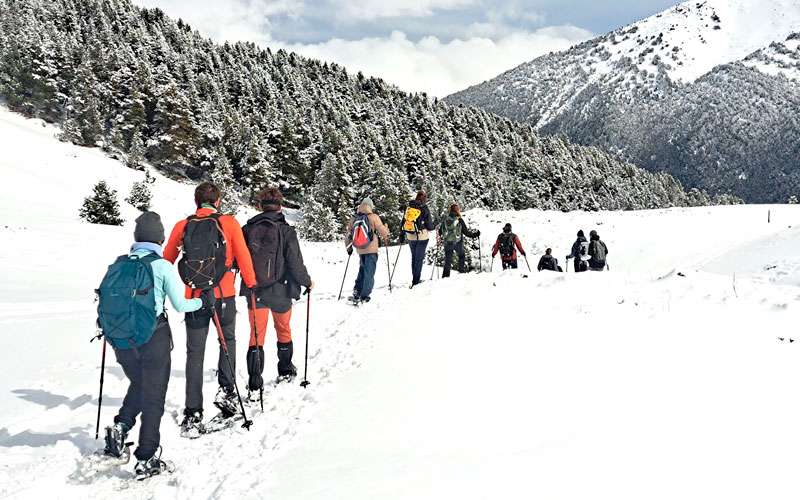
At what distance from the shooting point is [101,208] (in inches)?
1033

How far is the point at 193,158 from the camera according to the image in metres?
53.0

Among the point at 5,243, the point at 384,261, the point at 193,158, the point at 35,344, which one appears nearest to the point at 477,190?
the point at 193,158

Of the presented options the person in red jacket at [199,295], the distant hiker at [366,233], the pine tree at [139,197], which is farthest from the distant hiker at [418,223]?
the pine tree at [139,197]

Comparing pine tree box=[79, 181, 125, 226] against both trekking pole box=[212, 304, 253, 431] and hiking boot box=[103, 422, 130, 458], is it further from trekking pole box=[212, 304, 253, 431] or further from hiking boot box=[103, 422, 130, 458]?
hiking boot box=[103, 422, 130, 458]

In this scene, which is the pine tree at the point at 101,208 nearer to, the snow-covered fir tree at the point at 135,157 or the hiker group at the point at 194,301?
the snow-covered fir tree at the point at 135,157

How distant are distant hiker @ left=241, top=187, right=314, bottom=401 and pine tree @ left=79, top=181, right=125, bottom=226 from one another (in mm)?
23801

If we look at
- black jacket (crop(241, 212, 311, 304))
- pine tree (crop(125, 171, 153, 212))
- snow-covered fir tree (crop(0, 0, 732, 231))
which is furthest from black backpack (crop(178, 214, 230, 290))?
snow-covered fir tree (crop(0, 0, 732, 231))

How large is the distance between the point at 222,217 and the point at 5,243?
1533 cm

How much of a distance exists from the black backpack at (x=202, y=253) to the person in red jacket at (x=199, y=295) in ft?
0.23

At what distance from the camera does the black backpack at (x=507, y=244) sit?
14164 mm

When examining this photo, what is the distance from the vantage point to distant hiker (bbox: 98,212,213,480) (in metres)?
4.04

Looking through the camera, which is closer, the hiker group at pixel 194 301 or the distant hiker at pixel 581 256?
the hiker group at pixel 194 301

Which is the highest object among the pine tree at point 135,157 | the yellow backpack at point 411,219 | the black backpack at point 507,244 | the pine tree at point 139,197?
the pine tree at point 135,157

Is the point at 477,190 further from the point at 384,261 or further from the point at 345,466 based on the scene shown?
the point at 345,466
